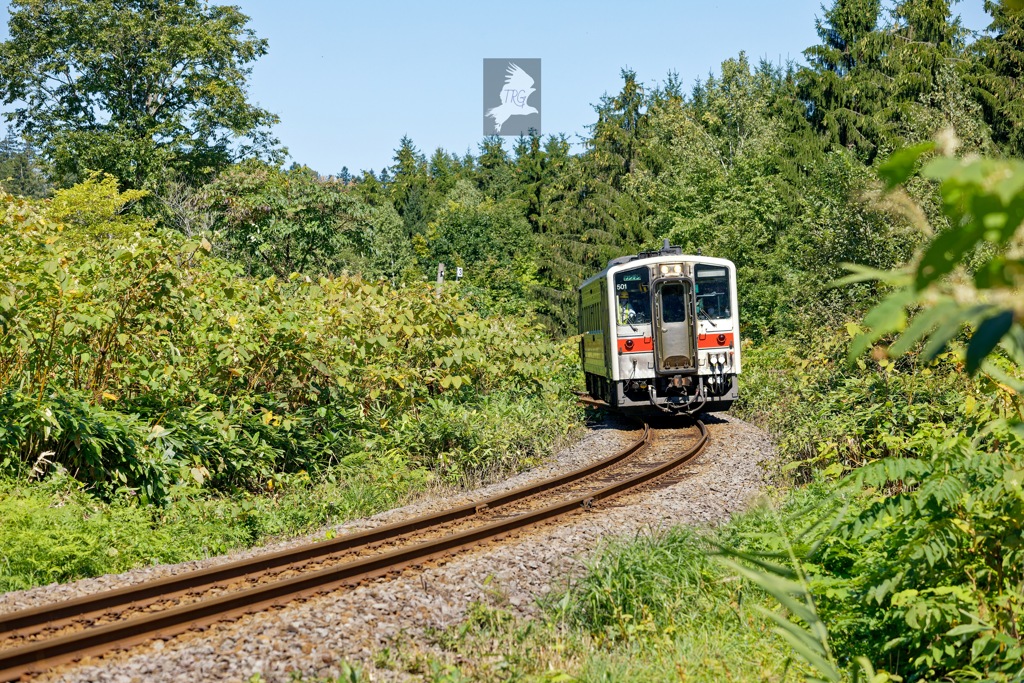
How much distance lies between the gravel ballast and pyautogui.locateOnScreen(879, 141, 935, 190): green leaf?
480cm

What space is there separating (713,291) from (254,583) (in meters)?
11.9

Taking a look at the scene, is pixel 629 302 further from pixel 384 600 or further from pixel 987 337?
pixel 987 337

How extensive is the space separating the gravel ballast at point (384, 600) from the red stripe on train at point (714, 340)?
604cm

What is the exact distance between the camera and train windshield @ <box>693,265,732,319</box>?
17.1 m

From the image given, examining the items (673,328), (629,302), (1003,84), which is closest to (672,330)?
(673,328)

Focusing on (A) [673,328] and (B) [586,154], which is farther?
(B) [586,154]


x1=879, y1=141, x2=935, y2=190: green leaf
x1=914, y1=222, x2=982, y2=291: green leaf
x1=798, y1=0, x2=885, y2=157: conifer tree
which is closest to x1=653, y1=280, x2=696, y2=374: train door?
x1=879, y1=141, x2=935, y2=190: green leaf

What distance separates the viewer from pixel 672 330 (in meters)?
17.1

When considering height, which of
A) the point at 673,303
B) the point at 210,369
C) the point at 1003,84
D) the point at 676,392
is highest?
the point at 1003,84

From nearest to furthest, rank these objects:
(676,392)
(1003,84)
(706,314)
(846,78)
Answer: (706,314) < (676,392) < (1003,84) < (846,78)

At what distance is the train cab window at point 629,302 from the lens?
17156 mm

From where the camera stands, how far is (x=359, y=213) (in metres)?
25.6

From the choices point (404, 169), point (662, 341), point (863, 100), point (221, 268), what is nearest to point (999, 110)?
point (863, 100)

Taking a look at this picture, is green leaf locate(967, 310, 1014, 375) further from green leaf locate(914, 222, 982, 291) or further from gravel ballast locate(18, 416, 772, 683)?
gravel ballast locate(18, 416, 772, 683)
